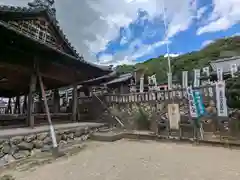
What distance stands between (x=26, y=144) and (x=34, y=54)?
389cm

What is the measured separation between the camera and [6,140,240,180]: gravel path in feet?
14.5

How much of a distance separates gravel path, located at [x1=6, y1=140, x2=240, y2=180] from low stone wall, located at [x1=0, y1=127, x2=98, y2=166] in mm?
1402

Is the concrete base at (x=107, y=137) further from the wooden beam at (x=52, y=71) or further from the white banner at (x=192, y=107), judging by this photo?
the wooden beam at (x=52, y=71)

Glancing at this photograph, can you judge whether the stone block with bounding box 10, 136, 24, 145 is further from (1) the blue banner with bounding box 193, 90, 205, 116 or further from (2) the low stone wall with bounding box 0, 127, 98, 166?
(1) the blue banner with bounding box 193, 90, 205, 116

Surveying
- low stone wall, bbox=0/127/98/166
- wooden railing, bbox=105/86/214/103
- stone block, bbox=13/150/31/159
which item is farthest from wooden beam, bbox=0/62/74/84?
stone block, bbox=13/150/31/159

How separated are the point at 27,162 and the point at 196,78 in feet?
33.9

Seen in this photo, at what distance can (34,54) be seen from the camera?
8.45 m

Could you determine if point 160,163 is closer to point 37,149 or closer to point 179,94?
point 37,149

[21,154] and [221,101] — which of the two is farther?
[221,101]

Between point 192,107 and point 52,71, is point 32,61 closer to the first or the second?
point 52,71

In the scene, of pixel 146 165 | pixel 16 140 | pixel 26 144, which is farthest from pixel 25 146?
pixel 146 165

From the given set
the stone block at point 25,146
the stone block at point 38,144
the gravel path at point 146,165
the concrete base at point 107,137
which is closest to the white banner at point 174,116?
the gravel path at point 146,165

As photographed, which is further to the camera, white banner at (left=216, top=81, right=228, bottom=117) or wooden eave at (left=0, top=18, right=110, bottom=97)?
white banner at (left=216, top=81, right=228, bottom=117)

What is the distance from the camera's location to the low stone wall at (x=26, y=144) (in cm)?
606
